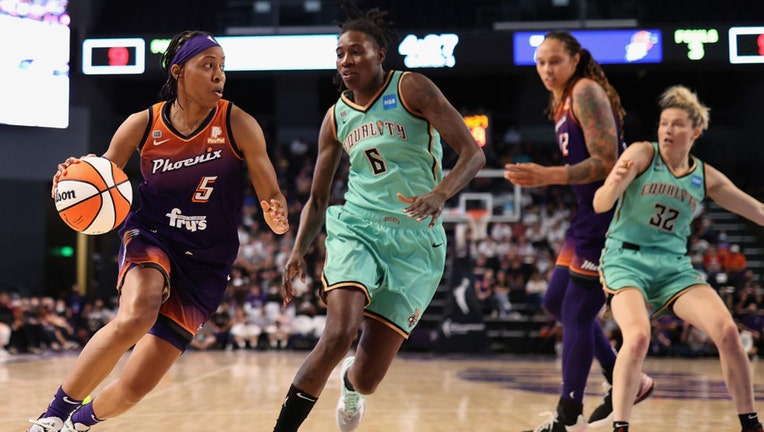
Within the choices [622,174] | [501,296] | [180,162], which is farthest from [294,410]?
[501,296]

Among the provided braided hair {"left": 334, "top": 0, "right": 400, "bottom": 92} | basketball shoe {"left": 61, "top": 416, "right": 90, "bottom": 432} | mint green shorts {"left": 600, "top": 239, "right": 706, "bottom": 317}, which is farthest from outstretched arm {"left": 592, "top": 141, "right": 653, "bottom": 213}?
basketball shoe {"left": 61, "top": 416, "right": 90, "bottom": 432}

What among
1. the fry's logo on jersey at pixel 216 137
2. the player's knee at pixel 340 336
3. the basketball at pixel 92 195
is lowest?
the player's knee at pixel 340 336

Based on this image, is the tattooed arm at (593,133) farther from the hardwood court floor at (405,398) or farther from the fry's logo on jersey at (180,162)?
the hardwood court floor at (405,398)

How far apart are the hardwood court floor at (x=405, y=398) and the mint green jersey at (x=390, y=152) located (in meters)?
1.84

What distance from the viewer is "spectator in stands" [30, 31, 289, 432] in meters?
3.83

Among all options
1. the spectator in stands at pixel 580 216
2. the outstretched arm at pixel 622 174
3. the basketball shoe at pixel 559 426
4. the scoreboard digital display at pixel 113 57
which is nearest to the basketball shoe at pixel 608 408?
the spectator in stands at pixel 580 216

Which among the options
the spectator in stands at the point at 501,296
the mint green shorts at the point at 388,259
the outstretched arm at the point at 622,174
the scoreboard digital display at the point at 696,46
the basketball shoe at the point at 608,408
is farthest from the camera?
the spectator in stands at the point at 501,296

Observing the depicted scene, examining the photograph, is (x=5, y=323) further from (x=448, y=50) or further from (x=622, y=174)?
(x=622, y=174)

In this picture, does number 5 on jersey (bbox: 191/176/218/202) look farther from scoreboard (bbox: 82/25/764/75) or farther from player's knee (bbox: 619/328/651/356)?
scoreboard (bbox: 82/25/764/75)

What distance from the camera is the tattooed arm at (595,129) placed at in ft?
14.4

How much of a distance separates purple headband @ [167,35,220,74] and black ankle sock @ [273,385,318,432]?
64.5 inches

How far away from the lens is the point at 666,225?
14.6 ft

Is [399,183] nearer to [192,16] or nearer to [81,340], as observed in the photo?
[81,340]

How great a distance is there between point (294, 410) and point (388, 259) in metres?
0.83
